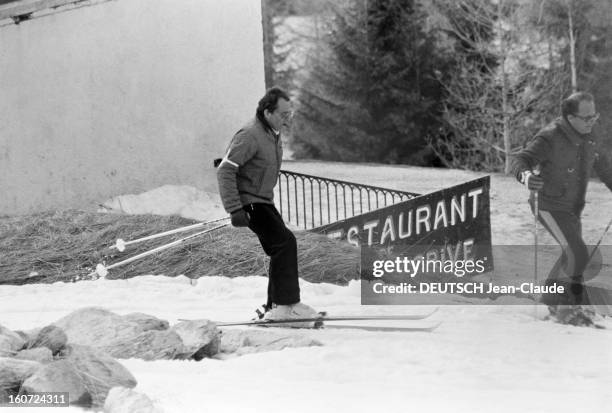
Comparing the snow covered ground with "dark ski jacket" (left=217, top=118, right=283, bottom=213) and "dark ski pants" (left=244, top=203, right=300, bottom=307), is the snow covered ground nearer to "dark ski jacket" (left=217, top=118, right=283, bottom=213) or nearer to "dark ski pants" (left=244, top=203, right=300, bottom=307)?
"dark ski pants" (left=244, top=203, right=300, bottom=307)

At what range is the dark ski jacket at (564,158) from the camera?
15.9ft

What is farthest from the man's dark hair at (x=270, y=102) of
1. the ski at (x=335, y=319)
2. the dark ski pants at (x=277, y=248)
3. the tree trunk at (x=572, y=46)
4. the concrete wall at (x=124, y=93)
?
the tree trunk at (x=572, y=46)

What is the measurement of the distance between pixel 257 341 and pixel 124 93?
3.61 meters

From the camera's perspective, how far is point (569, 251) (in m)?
5.14

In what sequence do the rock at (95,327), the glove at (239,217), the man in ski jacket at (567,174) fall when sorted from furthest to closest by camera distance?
the man in ski jacket at (567,174) < the glove at (239,217) < the rock at (95,327)

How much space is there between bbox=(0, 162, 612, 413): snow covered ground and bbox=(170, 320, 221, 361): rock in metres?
0.11

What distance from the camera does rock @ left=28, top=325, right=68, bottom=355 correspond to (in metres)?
4.23

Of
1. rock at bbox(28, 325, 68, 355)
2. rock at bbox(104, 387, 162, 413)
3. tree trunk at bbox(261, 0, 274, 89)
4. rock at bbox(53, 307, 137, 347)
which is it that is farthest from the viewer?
tree trunk at bbox(261, 0, 274, 89)

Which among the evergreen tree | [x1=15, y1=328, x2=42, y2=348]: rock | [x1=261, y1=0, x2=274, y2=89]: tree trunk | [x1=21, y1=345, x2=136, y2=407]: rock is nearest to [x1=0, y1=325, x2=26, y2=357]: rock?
[x1=15, y1=328, x2=42, y2=348]: rock

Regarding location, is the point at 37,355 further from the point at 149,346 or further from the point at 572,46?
the point at 572,46

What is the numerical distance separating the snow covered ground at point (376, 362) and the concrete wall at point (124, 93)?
179 cm

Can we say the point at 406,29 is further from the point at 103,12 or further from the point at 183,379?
the point at 183,379

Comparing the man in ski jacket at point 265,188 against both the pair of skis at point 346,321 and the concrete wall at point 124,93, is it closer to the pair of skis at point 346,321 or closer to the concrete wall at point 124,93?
the pair of skis at point 346,321

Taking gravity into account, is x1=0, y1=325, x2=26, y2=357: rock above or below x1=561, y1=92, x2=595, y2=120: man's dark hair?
below
